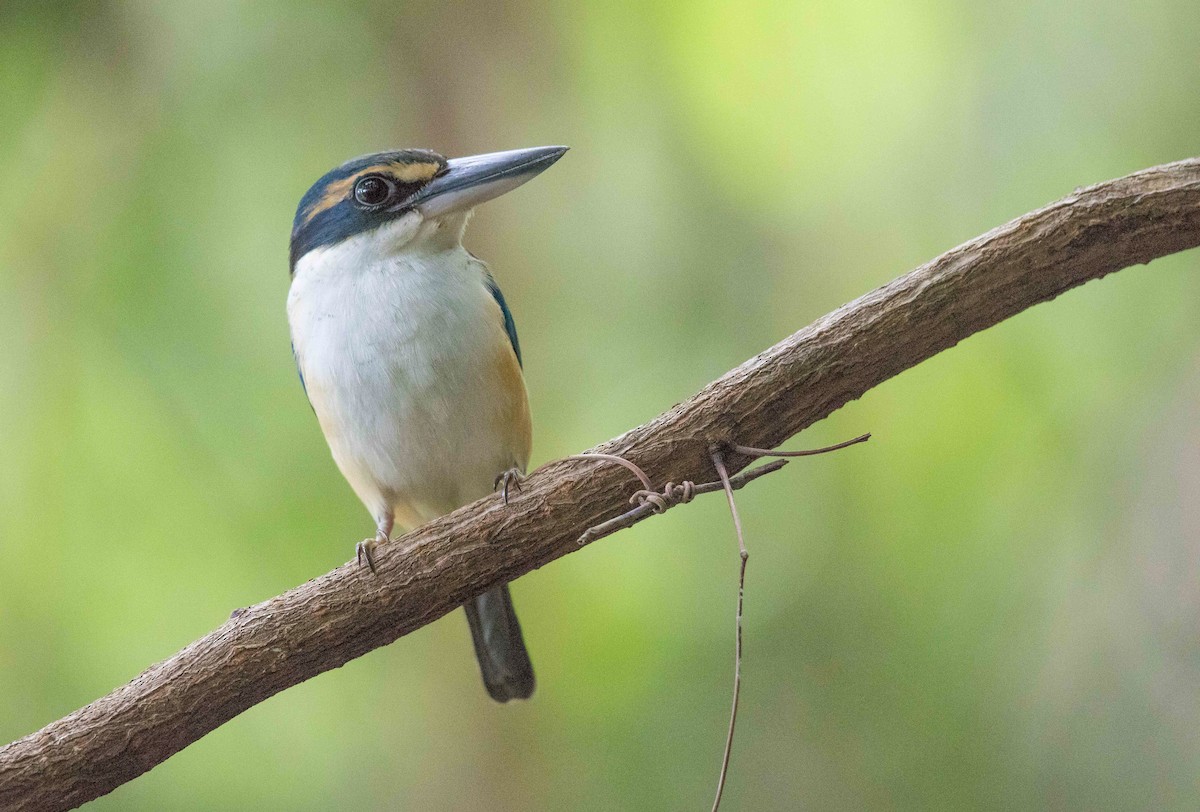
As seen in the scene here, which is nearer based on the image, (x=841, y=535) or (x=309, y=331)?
(x=309, y=331)

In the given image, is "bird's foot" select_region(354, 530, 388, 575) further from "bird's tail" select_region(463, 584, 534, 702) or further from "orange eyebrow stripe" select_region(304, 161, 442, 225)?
"orange eyebrow stripe" select_region(304, 161, 442, 225)

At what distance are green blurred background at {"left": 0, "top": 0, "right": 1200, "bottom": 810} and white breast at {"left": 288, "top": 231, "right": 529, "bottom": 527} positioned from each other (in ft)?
4.00

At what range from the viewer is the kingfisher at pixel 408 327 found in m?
2.04

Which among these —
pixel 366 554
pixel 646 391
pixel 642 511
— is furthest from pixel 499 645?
pixel 646 391

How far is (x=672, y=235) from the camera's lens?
3482 mm

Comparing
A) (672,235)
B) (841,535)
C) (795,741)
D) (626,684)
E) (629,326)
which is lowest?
(795,741)

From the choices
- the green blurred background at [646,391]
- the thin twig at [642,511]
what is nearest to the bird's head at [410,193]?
the thin twig at [642,511]

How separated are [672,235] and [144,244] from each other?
1.68 m

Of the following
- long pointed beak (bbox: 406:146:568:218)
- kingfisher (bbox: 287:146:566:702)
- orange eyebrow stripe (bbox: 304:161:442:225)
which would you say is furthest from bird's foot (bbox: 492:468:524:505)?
orange eyebrow stripe (bbox: 304:161:442:225)

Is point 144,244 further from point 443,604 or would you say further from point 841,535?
point 841,535

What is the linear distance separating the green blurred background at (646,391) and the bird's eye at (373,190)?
4.49 feet

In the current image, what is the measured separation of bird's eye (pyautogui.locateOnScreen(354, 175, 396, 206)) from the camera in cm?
212

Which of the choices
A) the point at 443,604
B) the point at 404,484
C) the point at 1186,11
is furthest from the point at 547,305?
the point at 1186,11

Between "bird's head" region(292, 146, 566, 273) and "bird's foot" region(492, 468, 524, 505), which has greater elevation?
"bird's head" region(292, 146, 566, 273)
